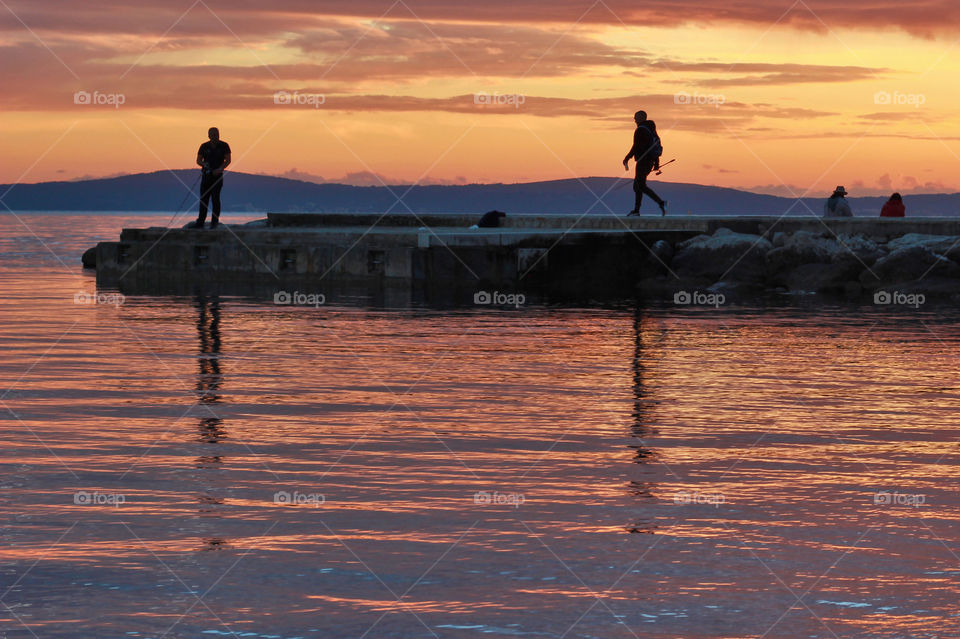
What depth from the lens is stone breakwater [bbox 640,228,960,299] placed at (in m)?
25.3

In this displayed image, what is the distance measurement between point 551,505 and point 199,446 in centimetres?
260

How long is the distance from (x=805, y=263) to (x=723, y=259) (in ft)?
4.99

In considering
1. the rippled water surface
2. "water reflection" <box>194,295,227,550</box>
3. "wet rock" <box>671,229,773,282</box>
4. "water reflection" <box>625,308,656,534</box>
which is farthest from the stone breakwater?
"water reflection" <box>625,308,656,534</box>

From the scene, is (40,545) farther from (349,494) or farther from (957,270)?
(957,270)

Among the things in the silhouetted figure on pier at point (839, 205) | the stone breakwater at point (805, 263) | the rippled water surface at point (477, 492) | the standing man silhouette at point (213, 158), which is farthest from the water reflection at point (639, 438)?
the silhouetted figure on pier at point (839, 205)

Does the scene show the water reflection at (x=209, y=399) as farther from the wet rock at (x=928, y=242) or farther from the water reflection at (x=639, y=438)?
the wet rock at (x=928, y=242)

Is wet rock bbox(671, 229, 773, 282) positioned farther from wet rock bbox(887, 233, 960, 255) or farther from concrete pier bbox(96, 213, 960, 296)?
wet rock bbox(887, 233, 960, 255)

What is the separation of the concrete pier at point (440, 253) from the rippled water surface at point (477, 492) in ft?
38.3

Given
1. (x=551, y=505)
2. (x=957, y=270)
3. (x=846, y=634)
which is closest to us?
(x=846, y=634)

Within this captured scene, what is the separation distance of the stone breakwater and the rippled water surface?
1089 centimetres

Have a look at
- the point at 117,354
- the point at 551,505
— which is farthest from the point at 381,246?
the point at 551,505

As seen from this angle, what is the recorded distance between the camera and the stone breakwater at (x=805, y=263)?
83.0 feet

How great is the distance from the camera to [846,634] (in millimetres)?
4848

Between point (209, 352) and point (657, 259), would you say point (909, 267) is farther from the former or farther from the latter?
point (209, 352)
